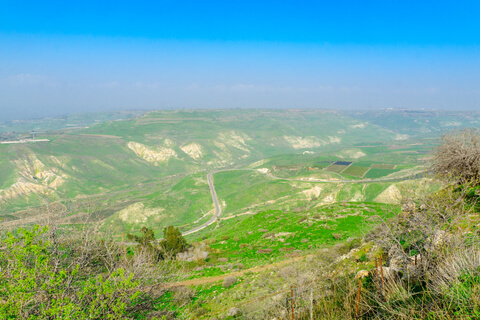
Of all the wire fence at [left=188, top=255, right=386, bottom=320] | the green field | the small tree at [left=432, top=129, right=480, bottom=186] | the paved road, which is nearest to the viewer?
the wire fence at [left=188, top=255, right=386, bottom=320]

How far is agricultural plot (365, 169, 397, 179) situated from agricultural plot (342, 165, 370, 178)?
2548 millimetres

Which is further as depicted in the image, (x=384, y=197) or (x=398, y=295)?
(x=384, y=197)

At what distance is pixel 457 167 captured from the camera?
1931 centimetres

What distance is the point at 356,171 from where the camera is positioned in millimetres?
126000

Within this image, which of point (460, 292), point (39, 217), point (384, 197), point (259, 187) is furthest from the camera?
point (259, 187)

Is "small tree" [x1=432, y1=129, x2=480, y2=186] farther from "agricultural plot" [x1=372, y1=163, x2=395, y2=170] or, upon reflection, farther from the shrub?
"agricultural plot" [x1=372, y1=163, x2=395, y2=170]

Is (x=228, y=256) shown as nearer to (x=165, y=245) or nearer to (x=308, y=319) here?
(x=165, y=245)

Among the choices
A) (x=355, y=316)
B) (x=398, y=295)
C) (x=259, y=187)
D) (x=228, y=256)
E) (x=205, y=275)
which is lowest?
(x=259, y=187)

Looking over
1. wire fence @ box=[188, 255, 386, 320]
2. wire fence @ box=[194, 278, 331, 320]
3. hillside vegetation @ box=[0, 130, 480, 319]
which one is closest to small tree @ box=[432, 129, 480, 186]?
hillside vegetation @ box=[0, 130, 480, 319]

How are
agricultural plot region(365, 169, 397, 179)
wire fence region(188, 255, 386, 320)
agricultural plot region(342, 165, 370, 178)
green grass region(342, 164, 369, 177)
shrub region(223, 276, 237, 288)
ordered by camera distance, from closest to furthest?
1. wire fence region(188, 255, 386, 320)
2. shrub region(223, 276, 237, 288)
3. agricultural plot region(365, 169, 397, 179)
4. agricultural plot region(342, 165, 370, 178)
5. green grass region(342, 164, 369, 177)

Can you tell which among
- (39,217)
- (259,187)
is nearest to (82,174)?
(259,187)

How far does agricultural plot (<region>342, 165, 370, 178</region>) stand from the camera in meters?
119

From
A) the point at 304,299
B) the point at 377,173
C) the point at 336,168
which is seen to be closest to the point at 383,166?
the point at 377,173

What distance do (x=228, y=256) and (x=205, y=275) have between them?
935cm
